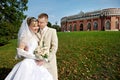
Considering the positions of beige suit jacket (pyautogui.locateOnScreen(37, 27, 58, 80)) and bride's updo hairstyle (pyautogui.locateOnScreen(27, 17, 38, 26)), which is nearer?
bride's updo hairstyle (pyautogui.locateOnScreen(27, 17, 38, 26))

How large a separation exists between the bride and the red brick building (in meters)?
57.5

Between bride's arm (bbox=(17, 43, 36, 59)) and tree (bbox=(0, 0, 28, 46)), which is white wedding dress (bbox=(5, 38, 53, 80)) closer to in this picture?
bride's arm (bbox=(17, 43, 36, 59))

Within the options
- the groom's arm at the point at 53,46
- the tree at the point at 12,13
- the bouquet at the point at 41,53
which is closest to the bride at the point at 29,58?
the bouquet at the point at 41,53

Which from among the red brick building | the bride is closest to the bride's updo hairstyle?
the bride

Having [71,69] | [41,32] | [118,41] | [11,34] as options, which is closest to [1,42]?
[11,34]

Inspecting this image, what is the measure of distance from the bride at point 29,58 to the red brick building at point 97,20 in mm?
57484

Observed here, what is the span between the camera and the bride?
7418 millimetres

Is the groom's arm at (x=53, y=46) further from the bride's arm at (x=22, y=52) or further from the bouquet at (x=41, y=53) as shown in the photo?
the bride's arm at (x=22, y=52)

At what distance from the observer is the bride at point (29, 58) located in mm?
7418

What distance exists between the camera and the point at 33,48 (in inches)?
295

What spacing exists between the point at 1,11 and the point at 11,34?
4.21 m

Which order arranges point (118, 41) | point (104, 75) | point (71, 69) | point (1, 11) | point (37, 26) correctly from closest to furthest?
point (37, 26)
point (104, 75)
point (71, 69)
point (118, 41)
point (1, 11)

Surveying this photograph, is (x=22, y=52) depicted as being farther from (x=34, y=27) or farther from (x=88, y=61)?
(x=88, y=61)

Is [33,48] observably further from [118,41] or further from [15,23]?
[15,23]
